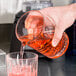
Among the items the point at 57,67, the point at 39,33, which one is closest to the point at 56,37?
the point at 39,33

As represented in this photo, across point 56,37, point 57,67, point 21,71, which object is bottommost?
point 57,67

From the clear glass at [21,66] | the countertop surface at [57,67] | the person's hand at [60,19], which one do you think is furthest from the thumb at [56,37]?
the countertop surface at [57,67]

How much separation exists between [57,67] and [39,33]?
0.49 metres

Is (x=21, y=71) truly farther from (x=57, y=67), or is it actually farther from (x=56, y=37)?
(x=57, y=67)

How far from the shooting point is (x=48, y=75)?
1.04 m

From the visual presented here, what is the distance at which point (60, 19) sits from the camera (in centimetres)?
94

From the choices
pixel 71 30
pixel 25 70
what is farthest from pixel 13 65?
pixel 71 30

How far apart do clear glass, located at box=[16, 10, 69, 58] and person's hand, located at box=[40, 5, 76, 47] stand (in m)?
0.03

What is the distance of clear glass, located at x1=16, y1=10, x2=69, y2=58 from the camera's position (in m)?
0.81

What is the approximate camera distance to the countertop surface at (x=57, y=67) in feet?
3.54

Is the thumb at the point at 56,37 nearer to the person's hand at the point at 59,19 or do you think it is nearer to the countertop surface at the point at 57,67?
the person's hand at the point at 59,19

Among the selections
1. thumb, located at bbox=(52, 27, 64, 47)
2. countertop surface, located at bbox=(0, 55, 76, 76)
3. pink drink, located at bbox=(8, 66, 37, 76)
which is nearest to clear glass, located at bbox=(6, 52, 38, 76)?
pink drink, located at bbox=(8, 66, 37, 76)

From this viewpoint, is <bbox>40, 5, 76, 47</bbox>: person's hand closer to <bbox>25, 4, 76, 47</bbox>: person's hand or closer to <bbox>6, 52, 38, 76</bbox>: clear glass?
<bbox>25, 4, 76, 47</bbox>: person's hand

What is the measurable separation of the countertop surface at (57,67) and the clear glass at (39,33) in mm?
209
